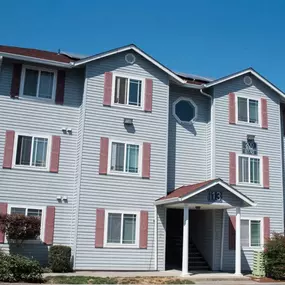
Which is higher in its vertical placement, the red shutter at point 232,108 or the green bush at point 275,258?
the red shutter at point 232,108

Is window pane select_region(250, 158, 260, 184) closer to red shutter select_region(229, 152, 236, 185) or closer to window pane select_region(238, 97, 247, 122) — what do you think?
red shutter select_region(229, 152, 236, 185)

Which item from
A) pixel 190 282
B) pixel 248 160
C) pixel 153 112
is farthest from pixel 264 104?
pixel 190 282

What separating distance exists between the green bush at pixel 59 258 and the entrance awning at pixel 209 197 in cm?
451

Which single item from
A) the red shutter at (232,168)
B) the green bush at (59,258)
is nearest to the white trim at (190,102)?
the red shutter at (232,168)

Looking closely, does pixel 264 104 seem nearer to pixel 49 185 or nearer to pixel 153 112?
pixel 153 112

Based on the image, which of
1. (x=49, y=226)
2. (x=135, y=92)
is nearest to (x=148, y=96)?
(x=135, y=92)

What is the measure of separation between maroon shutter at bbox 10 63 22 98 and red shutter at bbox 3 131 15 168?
1.71m

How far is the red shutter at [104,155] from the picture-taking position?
18.6m

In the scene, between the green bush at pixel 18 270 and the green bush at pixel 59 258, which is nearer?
the green bush at pixel 18 270

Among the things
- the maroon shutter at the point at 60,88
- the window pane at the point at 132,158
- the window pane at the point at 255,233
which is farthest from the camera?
the window pane at the point at 255,233

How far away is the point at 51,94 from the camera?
1908cm

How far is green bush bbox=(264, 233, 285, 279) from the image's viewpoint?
58.9 ft

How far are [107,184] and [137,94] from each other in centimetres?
443

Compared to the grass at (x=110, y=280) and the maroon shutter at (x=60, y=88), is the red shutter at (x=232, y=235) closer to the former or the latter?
the grass at (x=110, y=280)
